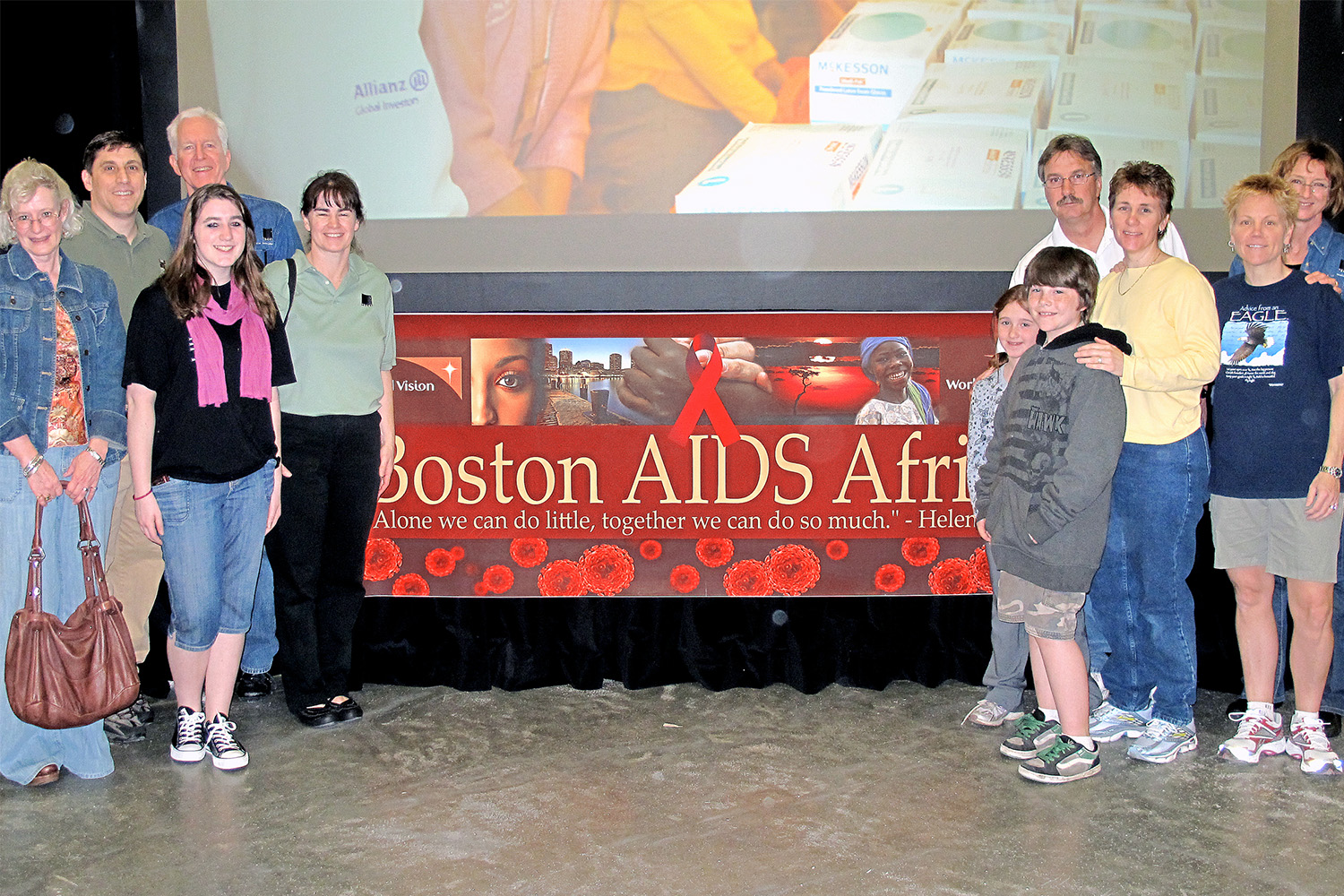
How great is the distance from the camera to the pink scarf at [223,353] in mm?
2434

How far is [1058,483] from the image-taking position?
2305 mm

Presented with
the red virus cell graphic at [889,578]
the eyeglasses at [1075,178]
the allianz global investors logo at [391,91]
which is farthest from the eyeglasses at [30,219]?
the eyeglasses at [1075,178]

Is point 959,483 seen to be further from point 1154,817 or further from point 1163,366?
point 1154,817

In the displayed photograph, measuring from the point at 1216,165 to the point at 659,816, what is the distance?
2.59m

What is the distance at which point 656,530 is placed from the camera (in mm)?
3242

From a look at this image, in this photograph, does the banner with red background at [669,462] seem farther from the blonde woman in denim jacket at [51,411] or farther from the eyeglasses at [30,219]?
the eyeglasses at [30,219]

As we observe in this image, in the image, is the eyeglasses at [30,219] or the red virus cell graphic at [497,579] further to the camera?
the red virus cell graphic at [497,579]

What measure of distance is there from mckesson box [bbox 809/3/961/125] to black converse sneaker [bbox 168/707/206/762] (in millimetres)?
2418

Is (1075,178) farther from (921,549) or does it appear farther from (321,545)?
(321,545)

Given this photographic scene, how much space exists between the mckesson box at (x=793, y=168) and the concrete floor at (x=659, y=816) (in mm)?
1530

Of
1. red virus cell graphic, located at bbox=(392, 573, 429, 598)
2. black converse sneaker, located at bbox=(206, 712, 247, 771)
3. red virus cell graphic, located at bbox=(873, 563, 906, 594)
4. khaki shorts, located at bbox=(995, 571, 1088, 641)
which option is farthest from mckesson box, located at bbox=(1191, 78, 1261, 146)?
black converse sneaker, located at bbox=(206, 712, 247, 771)

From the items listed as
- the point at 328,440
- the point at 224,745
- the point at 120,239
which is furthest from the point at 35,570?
the point at 120,239

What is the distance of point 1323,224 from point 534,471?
7.36 feet

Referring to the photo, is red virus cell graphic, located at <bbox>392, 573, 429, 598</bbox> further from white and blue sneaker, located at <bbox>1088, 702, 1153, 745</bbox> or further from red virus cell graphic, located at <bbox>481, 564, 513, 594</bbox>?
white and blue sneaker, located at <bbox>1088, 702, 1153, 745</bbox>
